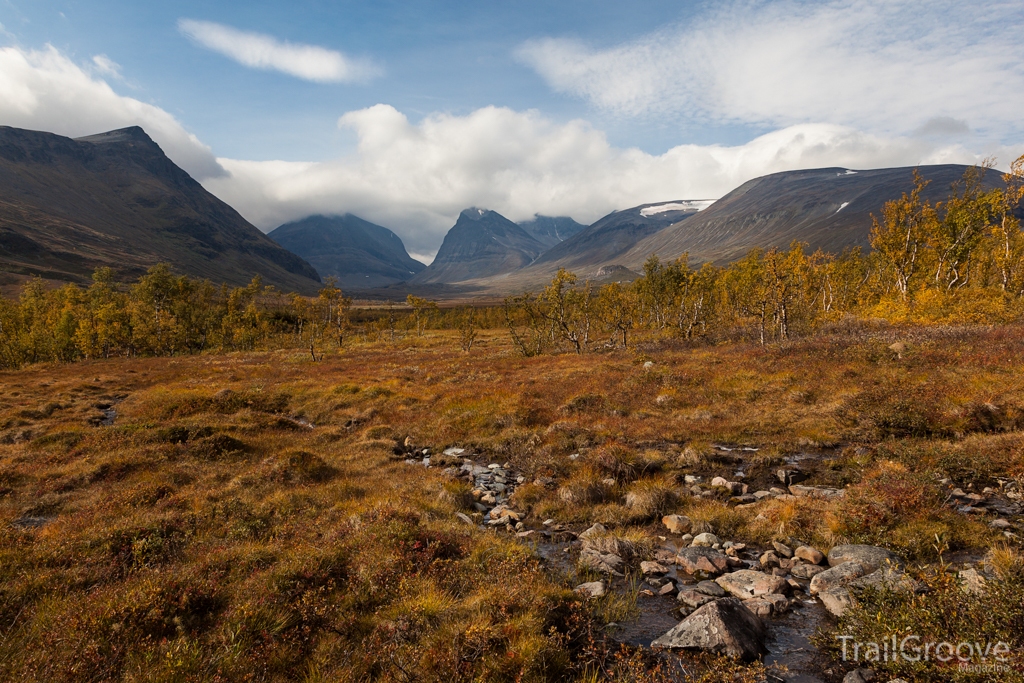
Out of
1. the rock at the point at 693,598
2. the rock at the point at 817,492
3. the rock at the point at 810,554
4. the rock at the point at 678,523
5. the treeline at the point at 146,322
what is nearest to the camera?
the rock at the point at 693,598

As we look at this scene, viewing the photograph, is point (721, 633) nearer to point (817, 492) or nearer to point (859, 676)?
point (859, 676)

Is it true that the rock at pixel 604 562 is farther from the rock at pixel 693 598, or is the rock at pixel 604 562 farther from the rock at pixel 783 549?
the rock at pixel 783 549

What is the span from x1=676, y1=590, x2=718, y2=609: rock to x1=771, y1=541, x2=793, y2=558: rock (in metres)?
2.64

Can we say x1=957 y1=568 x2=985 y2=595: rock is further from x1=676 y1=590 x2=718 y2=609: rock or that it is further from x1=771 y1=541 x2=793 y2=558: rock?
x1=676 y1=590 x2=718 y2=609: rock

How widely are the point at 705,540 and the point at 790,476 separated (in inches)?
227

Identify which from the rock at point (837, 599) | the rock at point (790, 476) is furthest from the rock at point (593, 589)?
the rock at point (790, 476)

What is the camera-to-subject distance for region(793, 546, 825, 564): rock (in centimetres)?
908

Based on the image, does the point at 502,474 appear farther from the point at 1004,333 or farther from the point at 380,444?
the point at 1004,333

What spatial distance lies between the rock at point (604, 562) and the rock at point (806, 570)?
11.3 ft

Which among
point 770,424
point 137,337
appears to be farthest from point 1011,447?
point 137,337

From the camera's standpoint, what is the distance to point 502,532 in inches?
451

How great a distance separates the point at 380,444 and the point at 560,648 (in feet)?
52.1

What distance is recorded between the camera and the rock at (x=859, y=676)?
572 cm

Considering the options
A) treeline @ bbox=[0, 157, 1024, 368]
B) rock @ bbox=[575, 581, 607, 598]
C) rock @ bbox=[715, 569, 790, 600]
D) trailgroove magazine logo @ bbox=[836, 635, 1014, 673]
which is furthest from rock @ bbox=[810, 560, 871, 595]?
treeline @ bbox=[0, 157, 1024, 368]
